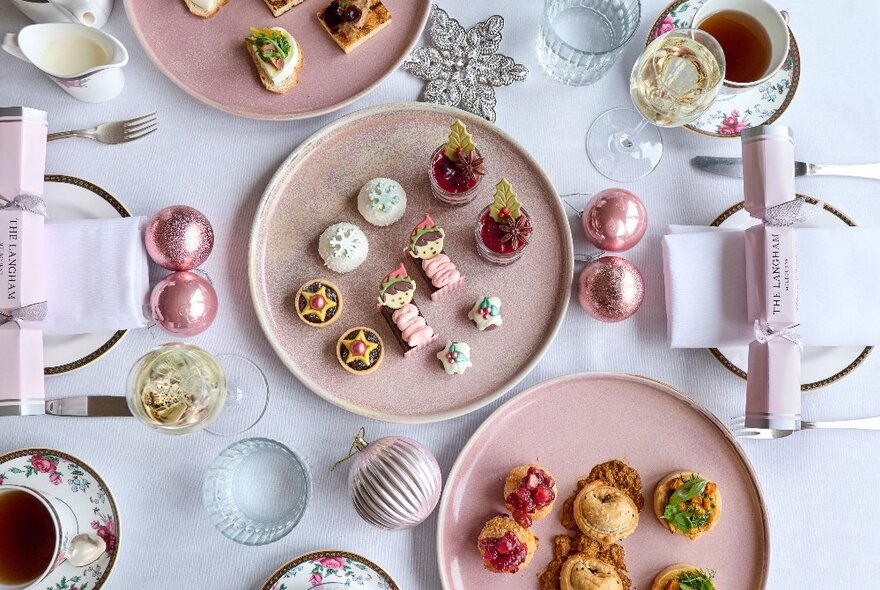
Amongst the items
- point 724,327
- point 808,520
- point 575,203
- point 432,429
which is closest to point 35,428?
point 432,429

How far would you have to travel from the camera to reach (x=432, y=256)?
4.04 ft

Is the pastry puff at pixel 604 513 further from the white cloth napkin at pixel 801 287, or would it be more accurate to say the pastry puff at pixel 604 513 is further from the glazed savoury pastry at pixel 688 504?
the white cloth napkin at pixel 801 287

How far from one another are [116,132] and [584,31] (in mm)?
933

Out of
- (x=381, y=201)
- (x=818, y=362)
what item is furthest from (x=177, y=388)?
(x=818, y=362)

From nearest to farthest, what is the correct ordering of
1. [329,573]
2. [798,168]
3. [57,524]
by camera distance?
[57,524] < [329,573] < [798,168]

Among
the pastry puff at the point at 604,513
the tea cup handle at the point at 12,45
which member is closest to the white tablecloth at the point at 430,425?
the tea cup handle at the point at 12,45

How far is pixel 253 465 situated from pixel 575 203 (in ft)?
2.60

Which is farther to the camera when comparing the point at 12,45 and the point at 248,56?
the point at 248,56

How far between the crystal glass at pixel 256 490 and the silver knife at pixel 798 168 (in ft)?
3.15

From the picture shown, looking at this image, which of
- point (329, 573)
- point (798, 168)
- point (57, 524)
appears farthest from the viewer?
point (798, 168)

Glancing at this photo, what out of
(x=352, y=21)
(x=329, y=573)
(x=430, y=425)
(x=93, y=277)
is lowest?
(x=329, y=573)

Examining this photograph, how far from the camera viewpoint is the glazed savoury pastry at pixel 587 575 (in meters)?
1.14

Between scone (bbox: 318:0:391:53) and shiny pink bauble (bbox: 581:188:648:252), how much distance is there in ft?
1.76

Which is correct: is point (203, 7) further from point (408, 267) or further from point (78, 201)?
point (408, 267)
